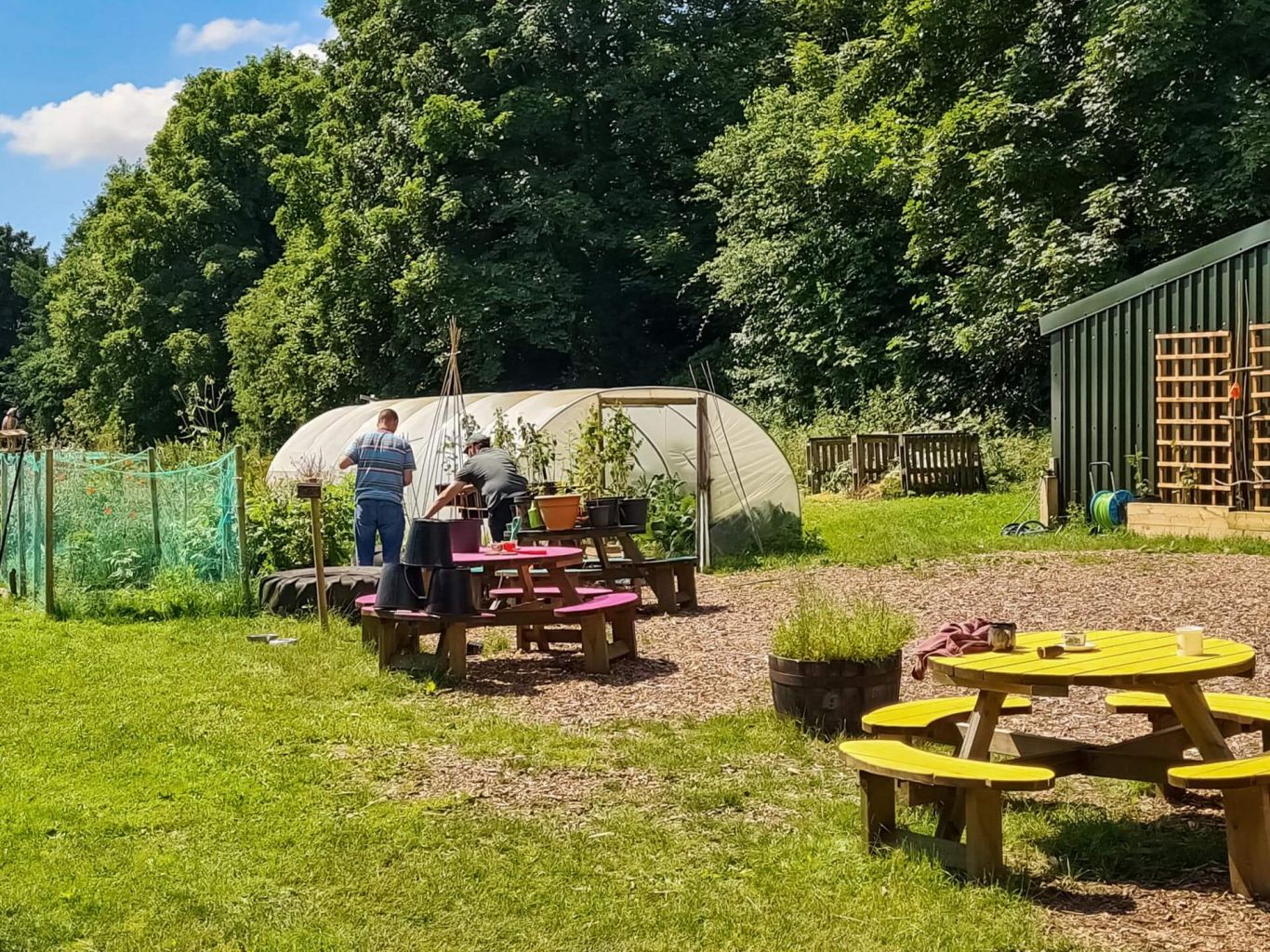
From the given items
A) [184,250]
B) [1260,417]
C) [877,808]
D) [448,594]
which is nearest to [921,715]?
[877,808]

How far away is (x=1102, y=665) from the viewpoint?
15.2 ft

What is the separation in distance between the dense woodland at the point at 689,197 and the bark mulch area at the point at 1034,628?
29.8 ft

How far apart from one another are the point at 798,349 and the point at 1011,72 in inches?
297

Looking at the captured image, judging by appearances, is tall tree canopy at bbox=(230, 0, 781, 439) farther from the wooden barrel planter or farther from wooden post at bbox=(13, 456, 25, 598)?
the wooden barrel planter

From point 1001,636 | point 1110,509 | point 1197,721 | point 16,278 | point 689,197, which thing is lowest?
point 1197,721

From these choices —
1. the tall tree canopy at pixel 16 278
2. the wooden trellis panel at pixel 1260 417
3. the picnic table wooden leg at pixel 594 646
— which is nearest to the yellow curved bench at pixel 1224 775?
the picnic table wooden leg at pixel 594 646

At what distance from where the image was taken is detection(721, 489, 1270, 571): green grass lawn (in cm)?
1342

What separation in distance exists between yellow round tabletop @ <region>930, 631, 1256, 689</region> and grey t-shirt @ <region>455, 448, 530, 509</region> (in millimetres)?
6847

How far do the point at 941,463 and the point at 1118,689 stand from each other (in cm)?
1633

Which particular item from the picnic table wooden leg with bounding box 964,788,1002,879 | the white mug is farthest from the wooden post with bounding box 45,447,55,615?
the white mug

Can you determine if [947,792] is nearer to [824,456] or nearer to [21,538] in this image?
[21,538]

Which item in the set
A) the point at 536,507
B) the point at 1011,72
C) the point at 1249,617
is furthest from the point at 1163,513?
the point at 1011,72

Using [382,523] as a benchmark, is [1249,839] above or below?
below

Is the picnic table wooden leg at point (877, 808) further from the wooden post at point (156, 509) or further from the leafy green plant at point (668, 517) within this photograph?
the leafy green plant at point (668, 517)
